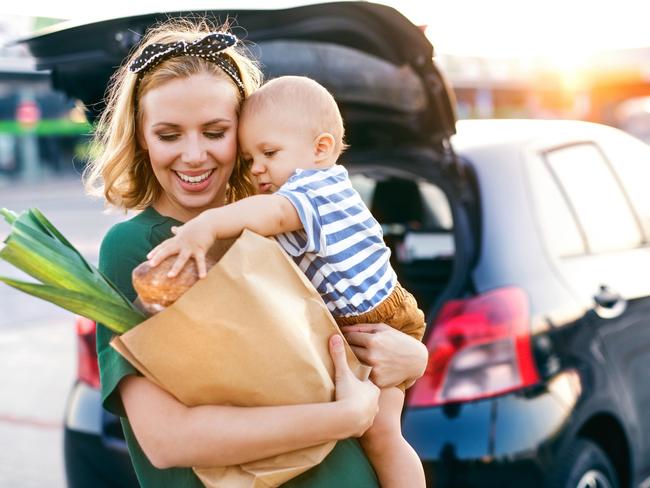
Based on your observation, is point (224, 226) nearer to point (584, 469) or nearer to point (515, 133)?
point (584, 469)

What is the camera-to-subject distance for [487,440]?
2779 mm

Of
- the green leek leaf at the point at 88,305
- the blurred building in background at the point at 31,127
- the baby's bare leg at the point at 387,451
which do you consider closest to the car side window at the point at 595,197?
the baby's bare leg at the point at 387,451

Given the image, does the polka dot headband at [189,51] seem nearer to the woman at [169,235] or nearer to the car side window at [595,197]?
the woman at [169,235]

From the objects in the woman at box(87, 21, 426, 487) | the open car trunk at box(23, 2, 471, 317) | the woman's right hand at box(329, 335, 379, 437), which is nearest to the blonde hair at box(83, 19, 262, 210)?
the woman at box(87, 21, 426, 487)

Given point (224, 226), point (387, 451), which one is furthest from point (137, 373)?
point (387, 451)

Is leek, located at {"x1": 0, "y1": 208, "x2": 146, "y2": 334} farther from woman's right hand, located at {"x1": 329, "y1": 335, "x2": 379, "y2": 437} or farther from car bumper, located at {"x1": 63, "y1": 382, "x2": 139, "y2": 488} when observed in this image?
car bumper, located at {"x1": 63, "y1": 382, "x2": 139, "y2": 488}

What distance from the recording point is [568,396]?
2.96m

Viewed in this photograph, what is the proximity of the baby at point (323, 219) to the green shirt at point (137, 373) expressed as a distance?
0.32ft

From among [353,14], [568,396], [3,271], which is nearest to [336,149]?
[353,14]

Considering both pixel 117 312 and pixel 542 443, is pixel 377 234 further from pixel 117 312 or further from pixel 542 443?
pixel 542 443

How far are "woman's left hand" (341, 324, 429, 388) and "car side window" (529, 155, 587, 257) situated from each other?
1479mm

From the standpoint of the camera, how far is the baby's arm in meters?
1.34

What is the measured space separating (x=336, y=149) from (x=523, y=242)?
1.47 metres

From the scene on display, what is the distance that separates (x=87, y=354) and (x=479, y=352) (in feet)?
4.75
